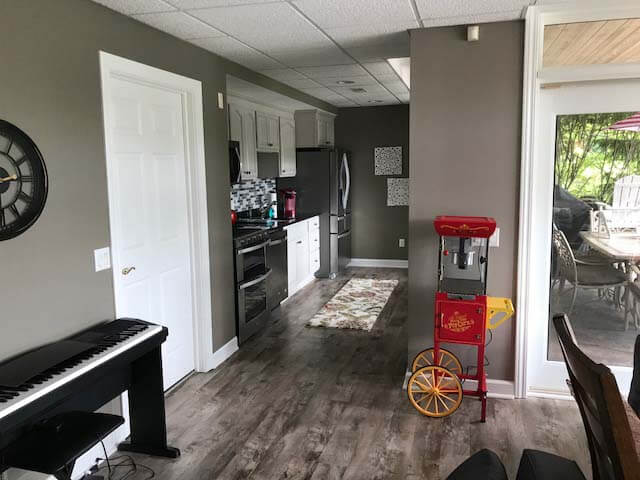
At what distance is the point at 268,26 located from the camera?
3244 mm

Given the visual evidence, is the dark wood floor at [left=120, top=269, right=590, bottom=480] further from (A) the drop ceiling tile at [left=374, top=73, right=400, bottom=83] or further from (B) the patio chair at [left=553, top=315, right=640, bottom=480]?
(A) the drop ceiling tile at [left=374, top=73, right=400, bottom=83]

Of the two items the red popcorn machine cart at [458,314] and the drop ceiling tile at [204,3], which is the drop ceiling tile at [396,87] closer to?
the red popcorn machine cart at [458,314]

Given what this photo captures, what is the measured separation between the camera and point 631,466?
124 centimetres

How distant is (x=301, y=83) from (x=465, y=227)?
3.02 m

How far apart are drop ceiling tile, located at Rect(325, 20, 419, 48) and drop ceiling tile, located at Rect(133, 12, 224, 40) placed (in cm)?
75

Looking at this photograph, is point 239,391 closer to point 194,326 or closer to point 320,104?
point 194,326

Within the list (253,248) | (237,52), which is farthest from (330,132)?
(237,52)

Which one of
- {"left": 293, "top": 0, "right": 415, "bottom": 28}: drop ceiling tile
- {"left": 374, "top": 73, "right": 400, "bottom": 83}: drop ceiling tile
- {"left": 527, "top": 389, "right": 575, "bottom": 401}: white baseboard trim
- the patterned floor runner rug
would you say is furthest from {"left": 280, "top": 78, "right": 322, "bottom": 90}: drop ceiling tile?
{"left": 527, "top": 389, "right": 575, "bottom": 401}: white baseboard trim

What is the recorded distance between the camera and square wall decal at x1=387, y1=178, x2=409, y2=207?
308 inches

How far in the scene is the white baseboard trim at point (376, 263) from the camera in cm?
796

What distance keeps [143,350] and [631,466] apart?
208 centimetres

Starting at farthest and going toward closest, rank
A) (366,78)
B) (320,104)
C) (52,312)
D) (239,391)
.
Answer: (320,104), (366,78), (239,391), (52,312)

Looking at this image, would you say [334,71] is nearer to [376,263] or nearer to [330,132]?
[330,132]

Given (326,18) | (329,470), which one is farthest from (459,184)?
(329,470)
